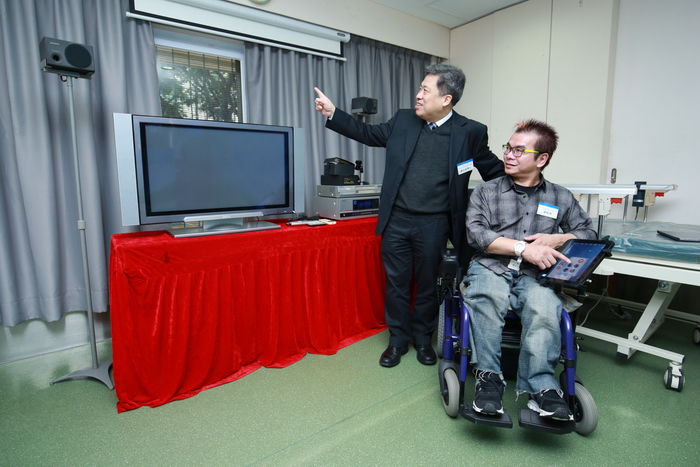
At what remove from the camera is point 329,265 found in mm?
2338

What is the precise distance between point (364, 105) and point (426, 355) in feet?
6.60

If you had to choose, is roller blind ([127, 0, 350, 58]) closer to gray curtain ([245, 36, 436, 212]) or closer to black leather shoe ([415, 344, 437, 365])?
gray curtain ([245, 36, 436, 212])

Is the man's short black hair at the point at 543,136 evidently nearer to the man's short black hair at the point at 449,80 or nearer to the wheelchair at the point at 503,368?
the man's short black hair at the point at 449,80

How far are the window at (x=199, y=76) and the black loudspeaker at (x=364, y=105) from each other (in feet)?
3.00

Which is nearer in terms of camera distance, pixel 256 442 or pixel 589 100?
pixel 256 442

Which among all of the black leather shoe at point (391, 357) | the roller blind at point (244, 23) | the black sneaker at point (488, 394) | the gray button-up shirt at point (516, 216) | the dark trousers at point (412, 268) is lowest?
the black leather shoe at point (391, 357)

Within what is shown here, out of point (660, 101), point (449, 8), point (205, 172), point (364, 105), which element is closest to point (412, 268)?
point (205, 172)

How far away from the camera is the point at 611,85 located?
9.72 feet

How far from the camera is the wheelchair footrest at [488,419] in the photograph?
4.62ft

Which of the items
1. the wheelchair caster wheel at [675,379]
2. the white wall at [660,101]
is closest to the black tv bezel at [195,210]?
the wheelchair caster wheel at [675,379]

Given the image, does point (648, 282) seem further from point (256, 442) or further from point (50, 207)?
point (50, 207)

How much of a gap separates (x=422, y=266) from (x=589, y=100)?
2.07m

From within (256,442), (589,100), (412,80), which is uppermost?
(412,80)

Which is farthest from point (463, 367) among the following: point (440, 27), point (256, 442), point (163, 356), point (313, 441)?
point (440, 27)
